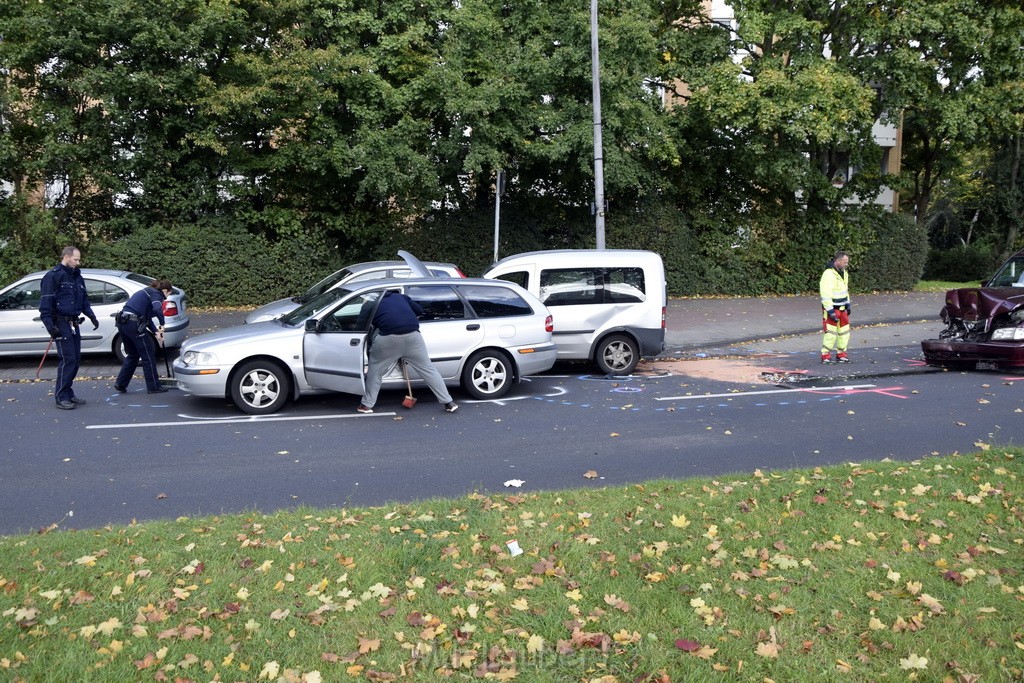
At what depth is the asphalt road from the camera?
7.30 m

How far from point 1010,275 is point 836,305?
109 inches

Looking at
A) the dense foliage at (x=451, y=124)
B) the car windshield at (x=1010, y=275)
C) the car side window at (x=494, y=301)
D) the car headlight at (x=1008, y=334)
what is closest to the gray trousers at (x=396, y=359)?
the car side window at (x=494, y=301)

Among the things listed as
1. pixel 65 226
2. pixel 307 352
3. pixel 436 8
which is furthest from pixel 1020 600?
pixel 65 226

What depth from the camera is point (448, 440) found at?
9141 mm

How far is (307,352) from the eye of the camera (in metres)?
10.9

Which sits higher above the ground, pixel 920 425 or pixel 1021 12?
pixel 1021 12

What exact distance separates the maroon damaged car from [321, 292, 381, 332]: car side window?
8.16 metres

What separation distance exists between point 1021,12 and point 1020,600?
77.3 ft

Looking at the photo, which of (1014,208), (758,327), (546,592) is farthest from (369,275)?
(1014,208)

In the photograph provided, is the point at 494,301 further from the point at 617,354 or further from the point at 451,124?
the point at 451,124

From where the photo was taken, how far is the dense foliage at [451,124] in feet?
63.7

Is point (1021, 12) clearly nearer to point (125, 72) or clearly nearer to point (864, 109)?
point (864, 109)

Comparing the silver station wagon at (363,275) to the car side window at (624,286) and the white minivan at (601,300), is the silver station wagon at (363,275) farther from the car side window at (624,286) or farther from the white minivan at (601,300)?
the car side window at (624,286)

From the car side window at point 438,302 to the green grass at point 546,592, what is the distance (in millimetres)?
5436
